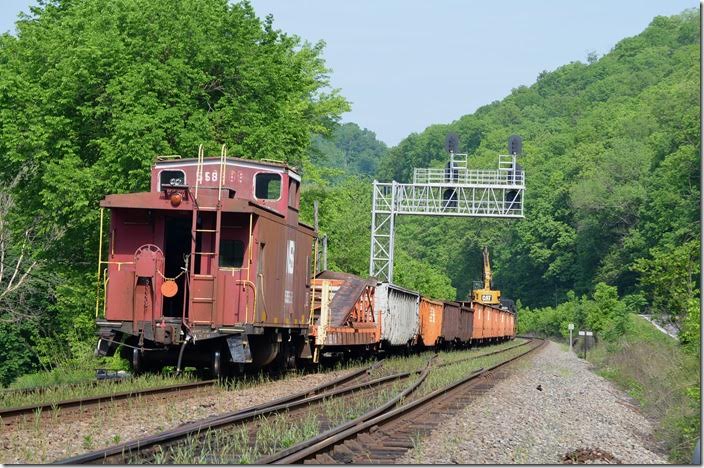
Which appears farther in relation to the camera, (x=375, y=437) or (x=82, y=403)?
(x=82, y=403)

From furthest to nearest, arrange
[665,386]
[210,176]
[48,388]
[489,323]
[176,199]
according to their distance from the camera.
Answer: [489,323]
[665,386]
[210,176]
[176,199]
[48,388]

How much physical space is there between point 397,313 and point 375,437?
17.8 meters

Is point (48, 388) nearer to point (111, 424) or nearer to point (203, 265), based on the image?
point (203, 265)

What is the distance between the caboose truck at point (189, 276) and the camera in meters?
17.3

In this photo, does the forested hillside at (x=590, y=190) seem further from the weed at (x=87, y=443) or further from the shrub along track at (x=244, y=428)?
the weed at (x=87, y=443)

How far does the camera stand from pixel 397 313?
29750 millimetres

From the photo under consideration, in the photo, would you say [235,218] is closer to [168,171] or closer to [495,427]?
[168,171]

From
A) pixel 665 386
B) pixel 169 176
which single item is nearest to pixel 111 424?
pixel 169 176

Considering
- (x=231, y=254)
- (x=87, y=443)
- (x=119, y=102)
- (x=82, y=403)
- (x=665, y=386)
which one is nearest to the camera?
(x=87, y=443)

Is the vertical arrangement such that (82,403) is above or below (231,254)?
below

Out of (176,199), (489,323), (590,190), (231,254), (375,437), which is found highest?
(590,190)

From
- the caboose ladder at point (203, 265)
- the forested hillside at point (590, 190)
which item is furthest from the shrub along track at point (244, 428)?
the forested hillside at point (590, 190)

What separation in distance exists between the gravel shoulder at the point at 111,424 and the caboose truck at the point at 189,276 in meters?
1.18

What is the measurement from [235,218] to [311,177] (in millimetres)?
23039
